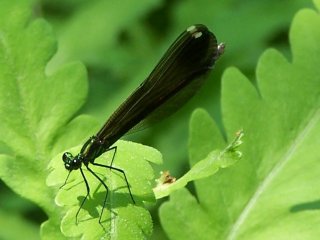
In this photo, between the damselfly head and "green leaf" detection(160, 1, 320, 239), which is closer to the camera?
the damselfly head

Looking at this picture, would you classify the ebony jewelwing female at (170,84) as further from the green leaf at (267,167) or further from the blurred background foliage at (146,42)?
the blurred background foliage at (146,42)

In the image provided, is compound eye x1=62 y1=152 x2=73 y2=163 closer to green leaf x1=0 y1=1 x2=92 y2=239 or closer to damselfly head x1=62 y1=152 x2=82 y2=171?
damselfly head x1=62 y1=152 x2=82 y2=171

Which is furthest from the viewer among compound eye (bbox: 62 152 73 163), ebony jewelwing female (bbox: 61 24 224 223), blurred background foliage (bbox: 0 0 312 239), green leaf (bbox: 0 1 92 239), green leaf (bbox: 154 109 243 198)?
blurred background foliage (bbox: 0 0 312 239)

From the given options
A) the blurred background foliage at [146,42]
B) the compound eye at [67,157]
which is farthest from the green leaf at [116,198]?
the blurred background foliage at [146,42]

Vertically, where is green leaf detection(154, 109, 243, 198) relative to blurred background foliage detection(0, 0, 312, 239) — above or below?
below

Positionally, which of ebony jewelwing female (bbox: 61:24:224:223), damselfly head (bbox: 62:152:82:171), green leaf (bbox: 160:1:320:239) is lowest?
green leaf (bbox: 160:1:320:239)

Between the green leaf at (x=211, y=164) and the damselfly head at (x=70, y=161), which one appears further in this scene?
the damselfly head at (x=70, y=161)

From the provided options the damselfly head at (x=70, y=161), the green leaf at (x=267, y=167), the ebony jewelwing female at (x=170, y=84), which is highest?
the ebony jewelwing female at (x=170, y=84)

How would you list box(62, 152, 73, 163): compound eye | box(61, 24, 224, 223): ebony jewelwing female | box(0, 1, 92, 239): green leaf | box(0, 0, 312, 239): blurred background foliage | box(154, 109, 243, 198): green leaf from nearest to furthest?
box(154, 109, 243, 198): green leaf → box(62, 152, 73, 163): compound eye → box(0, 1, 92, 239): green leaf → box(61, 24, 224, 223): ebony jewelwing female → box(0, 0, 312, 239): blurred background foliage

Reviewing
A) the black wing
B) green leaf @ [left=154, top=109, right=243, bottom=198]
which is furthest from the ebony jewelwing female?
green leaf @ [left=154, top=109, right=243, bottom=198]
